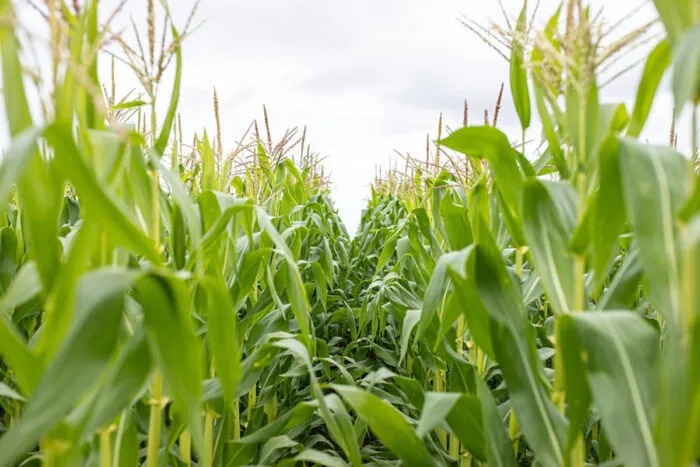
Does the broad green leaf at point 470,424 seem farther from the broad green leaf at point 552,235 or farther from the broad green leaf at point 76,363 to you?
the broad green leaf at point 76,363

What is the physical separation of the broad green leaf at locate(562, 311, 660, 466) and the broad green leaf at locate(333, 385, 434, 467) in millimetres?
430

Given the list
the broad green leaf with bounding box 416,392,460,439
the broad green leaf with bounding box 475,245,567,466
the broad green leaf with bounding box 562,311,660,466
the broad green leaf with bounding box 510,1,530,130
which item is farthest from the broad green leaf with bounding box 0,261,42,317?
the broad green leaf with bounding box 510,1,530,130

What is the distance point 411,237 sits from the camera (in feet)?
7.40

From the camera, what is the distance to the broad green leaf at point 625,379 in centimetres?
83

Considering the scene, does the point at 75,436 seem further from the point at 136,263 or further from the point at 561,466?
the point at 561,466

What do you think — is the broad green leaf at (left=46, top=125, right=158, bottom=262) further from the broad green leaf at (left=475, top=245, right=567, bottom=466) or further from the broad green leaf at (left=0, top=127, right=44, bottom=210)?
the broad green leaf at (left=475, top=245, right=567, bottom=466)

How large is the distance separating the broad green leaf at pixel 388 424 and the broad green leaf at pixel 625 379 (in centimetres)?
43

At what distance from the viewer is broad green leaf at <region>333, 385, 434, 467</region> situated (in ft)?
3.71

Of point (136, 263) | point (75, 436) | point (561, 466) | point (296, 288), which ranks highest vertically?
point (136, 263)

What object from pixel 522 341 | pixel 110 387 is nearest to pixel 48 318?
pixel 110 387

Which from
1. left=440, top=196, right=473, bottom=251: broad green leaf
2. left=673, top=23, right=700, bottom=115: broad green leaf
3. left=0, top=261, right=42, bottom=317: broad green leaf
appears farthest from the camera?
left=440, top=196, right=473, bottom=251: broad green leaf

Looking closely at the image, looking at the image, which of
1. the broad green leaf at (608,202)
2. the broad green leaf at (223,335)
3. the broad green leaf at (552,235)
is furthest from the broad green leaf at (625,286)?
the broad green leaf at (223,335)

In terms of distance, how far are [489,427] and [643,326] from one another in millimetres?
414

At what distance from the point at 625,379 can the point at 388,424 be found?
0.51 m
